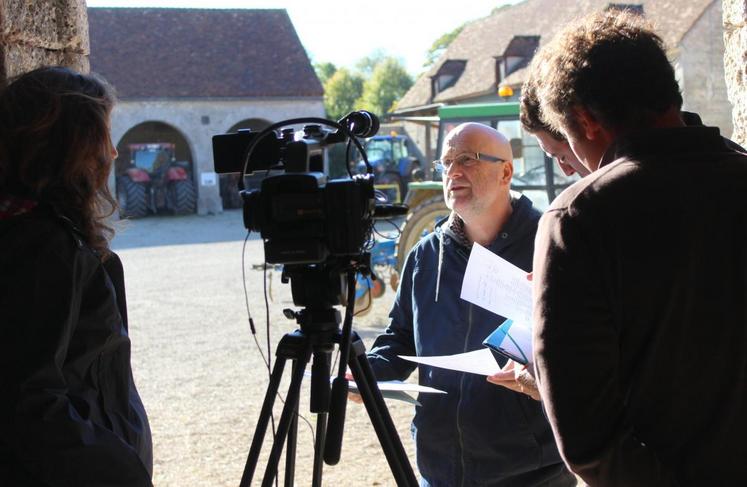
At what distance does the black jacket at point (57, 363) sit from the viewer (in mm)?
1546

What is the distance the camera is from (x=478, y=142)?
2.84 metres

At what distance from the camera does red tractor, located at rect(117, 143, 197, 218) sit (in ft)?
85.9

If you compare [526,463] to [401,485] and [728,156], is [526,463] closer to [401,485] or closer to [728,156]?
[401,485]

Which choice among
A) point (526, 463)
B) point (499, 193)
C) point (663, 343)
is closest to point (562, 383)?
point (663, 343)

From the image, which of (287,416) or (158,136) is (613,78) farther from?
(158,136)

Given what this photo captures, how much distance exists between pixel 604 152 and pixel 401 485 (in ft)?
2.94

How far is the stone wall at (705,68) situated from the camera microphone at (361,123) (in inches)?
752

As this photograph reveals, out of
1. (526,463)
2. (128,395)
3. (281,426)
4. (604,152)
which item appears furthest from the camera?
(526,463)

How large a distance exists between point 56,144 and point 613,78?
108 cm

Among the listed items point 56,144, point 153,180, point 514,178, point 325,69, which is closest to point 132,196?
point 153,180

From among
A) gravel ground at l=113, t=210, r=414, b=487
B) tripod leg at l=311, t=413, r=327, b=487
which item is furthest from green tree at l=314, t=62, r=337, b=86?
tripod leg at l=311, t=413, r=327, b=487

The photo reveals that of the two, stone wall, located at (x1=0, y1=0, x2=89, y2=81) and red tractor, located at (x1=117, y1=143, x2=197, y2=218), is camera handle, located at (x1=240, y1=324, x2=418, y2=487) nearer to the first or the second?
stone wall, located at (x1=0, y1=0, x2=89, y2=81)

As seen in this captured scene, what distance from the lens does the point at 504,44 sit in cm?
3072

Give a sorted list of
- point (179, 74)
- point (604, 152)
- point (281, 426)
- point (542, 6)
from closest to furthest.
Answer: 1. point (604, 152)
2. point (281, 426)
3. point (179, 74)
4. point (542, 6)
